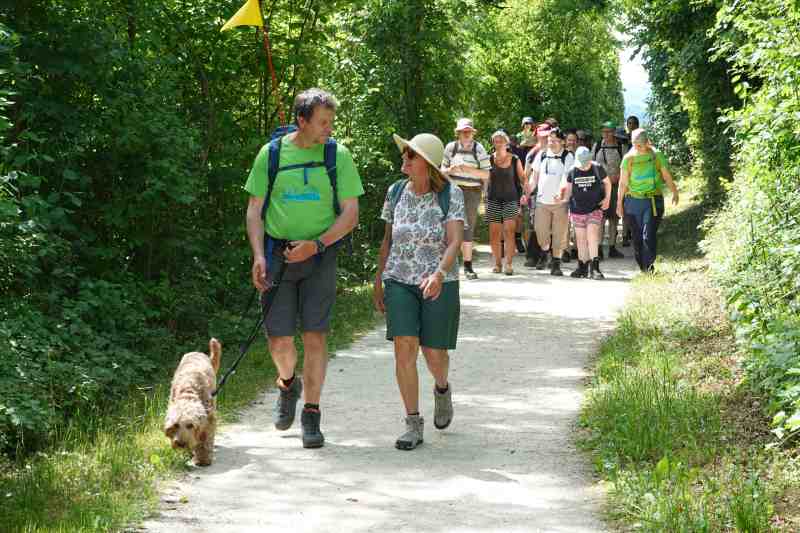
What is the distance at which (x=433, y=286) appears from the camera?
6.85 meters

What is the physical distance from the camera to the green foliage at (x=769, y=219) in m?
7.32

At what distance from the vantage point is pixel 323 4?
43.0 ft

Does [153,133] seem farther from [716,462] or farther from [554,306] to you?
[716,462]

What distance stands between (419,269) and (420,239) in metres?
0.19

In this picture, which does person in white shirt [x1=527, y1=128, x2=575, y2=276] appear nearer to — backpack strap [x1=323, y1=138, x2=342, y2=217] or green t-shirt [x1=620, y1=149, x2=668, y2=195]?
green t-shirt [x1=620, y1=149, x2=668, y2=195]

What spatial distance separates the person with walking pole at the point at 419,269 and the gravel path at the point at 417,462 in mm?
530

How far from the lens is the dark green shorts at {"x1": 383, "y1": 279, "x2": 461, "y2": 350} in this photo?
7.10 meters

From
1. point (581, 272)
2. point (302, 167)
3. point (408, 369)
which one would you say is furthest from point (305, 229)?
point (581, 272)

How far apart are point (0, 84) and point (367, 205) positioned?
9.76 metres

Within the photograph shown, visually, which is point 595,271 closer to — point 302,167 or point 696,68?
point 696,68

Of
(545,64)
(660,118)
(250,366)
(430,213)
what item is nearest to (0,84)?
(250,366)

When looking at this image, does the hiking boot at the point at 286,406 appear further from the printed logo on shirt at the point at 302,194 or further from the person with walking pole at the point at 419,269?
the printed logo on shirt at the point at 302,194

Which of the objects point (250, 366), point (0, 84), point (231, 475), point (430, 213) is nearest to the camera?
point (231, 475)

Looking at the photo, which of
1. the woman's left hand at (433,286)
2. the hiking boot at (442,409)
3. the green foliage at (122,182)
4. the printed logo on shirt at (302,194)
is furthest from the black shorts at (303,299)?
the green foliage at (122,182)
